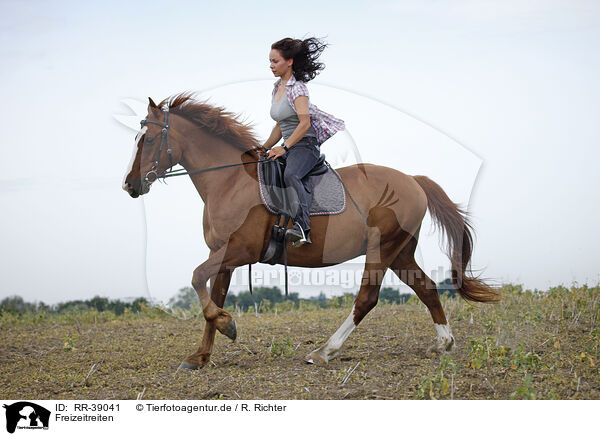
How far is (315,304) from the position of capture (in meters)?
9.90

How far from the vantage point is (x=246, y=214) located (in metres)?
5.66

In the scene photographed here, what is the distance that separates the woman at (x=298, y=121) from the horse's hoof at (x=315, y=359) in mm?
1132

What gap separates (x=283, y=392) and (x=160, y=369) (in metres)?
1.63

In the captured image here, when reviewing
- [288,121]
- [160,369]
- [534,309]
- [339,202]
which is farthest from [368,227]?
[534,309]

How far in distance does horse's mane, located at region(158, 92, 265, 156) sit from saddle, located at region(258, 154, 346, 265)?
36cm

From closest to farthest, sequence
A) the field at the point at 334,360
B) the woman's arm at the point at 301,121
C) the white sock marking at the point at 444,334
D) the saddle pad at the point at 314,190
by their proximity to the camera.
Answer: the field at the point at 334,360 < the woman's arm at the point at 301,121 < the saddle pad at the point at 314,190 < the white sock marking at the point at 444,334

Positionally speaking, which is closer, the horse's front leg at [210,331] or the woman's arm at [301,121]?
the woman's arm at [301,121]

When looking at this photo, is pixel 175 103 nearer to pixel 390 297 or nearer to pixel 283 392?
pixel 283 392

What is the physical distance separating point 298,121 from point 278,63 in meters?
0.60

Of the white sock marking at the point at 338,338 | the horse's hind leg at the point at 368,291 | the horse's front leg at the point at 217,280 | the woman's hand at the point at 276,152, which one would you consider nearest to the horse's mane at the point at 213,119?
the woman's hand at the point at 276,152

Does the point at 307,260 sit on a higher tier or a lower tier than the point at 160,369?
higher

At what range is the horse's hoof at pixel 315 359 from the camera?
5.76 m

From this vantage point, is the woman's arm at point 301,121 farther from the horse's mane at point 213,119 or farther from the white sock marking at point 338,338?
the white sock marking at point 338,338

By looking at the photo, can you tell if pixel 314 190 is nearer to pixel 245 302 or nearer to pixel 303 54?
pixel 303 54
